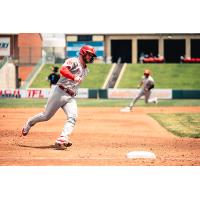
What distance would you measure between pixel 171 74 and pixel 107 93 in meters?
3.89

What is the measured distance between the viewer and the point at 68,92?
952 cm

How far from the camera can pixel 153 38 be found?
10.6 meters

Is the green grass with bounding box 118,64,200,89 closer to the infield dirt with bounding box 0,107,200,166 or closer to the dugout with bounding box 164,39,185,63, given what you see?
the dugout with bounding box 164,39,185,63

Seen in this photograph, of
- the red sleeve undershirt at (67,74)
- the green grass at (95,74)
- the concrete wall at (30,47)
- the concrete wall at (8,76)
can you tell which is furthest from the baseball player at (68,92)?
the green grass at (95,74)

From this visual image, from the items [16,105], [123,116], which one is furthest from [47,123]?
[123,116]

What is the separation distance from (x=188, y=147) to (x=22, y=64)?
12.7 feet

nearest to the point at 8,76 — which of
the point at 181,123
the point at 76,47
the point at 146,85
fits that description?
the point at 76,47

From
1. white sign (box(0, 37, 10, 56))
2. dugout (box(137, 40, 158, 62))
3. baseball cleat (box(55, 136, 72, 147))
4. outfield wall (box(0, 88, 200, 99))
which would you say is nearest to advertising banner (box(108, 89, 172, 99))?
outfield wall (box(0, 88, 200, 99))

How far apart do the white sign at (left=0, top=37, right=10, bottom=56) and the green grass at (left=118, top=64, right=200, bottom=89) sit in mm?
2992

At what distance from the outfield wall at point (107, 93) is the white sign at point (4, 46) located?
0.69 meters

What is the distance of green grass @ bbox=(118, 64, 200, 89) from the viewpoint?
1110 cm

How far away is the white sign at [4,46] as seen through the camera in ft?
33.3

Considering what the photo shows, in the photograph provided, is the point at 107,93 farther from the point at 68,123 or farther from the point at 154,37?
the point at 68,123
